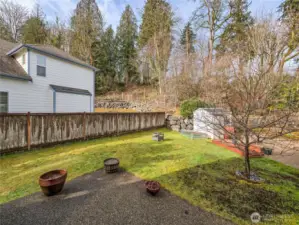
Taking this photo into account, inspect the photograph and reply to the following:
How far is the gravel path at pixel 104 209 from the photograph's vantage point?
2025mm

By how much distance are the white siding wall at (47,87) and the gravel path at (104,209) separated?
24.8 ft

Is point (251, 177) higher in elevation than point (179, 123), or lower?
lower

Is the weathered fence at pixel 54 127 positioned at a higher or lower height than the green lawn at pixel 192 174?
higher

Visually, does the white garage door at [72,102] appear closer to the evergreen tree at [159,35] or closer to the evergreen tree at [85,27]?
the evergreen tree at [159,35]

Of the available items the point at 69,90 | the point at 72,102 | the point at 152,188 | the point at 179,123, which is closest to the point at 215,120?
the point at 179,123

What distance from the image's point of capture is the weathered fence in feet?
14.7

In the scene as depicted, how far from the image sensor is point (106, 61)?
23109 millimetres

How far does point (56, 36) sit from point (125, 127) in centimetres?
1909

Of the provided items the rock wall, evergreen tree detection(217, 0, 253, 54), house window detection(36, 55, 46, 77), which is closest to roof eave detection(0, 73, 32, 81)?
house window detection(36, 55, 46, 77)

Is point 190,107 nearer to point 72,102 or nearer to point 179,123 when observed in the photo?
point 179,123

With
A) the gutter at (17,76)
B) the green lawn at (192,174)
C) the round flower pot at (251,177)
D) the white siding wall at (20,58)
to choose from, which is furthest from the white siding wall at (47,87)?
the round flower pot at (251,177)

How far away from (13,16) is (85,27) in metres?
7.79

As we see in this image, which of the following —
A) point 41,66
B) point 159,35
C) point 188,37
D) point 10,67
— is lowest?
point 10,67

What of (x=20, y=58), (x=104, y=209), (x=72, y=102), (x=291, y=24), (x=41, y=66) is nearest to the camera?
(x=104, y=209)
